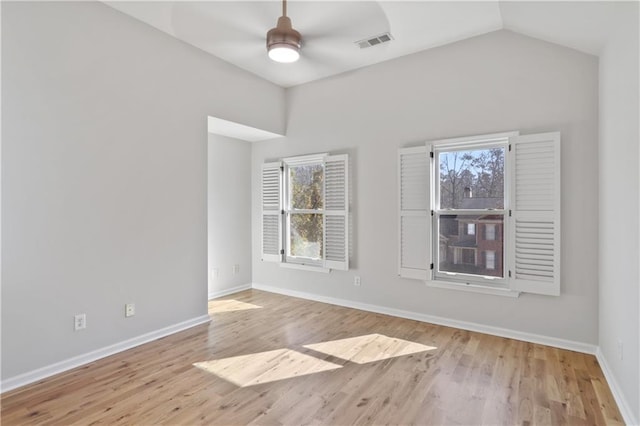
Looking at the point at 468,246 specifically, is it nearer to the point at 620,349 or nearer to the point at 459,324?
the point at 459,324

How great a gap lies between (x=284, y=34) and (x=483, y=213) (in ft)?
8.55

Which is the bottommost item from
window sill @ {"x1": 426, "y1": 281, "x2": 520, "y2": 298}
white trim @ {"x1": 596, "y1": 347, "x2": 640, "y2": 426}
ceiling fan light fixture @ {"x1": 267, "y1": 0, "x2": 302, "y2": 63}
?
white trim @ {"x1": 596, "y1": 347, "x2": 640, "y2": 426}

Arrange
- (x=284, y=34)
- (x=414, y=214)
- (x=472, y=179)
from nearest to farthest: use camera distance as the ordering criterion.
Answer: (x=284, y=34) → (x=472, y=179) → (x=414, y=214)

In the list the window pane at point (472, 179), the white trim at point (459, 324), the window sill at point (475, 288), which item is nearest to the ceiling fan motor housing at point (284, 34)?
the window pane at point (472, 179)

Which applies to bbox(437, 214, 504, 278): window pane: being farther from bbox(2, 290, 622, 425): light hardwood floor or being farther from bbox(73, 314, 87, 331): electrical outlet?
bbox(73, 314, 87, 331): electrical outlet

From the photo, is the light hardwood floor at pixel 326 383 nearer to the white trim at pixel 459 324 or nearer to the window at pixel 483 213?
the white trim at pixel 459 324

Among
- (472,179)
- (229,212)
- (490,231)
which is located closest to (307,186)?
(229,212)

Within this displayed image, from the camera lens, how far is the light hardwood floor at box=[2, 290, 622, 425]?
2104mm

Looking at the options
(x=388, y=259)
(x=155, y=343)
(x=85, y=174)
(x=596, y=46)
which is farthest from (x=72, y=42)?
(x=596, y=46)

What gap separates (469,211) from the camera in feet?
11.7

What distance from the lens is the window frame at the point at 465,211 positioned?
3322mm

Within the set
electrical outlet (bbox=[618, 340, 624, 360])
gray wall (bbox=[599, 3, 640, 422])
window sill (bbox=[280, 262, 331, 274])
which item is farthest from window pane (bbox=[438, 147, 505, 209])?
window sill (bbox=[280, 262, 331, 274])

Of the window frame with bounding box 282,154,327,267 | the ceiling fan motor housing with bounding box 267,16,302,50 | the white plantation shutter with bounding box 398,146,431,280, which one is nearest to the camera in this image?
the ceiling fan motor housing with bounding box 267,16,302,50

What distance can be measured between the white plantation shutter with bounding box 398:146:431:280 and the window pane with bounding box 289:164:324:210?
124cm
